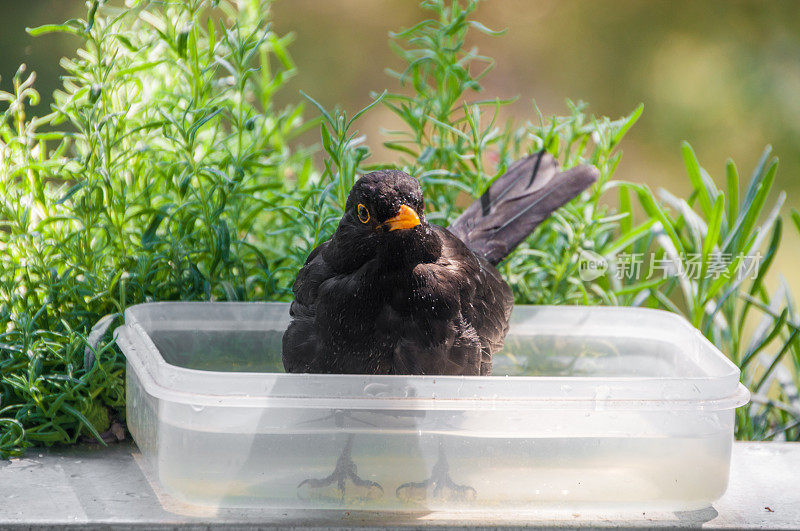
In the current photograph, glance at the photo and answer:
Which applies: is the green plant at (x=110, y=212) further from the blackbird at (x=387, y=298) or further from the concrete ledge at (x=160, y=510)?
the blackbird at (x=387, y=298)

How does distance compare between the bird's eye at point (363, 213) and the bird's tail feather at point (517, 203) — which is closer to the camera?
the bird's eye at point (363, 213)

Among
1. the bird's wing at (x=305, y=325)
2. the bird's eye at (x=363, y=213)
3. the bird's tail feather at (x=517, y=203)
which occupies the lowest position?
the bird's wing at (x=305, y=325)

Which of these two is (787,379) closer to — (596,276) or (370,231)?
(596,276)

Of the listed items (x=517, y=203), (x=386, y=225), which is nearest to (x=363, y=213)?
(x=386, y=225)

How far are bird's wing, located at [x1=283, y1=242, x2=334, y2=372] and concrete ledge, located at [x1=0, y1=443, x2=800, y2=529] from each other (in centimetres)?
34

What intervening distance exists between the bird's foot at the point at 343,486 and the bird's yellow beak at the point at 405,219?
443mm

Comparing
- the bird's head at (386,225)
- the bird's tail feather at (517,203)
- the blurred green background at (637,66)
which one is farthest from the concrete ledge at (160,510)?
the blurred green background at (637,66)

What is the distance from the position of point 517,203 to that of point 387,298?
658 mm

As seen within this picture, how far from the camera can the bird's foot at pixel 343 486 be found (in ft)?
5.48

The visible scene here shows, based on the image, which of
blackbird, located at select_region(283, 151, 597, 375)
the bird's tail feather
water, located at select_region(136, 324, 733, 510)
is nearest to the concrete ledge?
water, located at select_region(136, 324, 733, 510)

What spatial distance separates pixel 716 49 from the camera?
16.8 ft

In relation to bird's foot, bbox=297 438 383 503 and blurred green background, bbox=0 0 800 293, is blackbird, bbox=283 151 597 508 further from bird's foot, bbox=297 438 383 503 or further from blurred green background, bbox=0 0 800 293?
blurred green background, bbox=0 0 800 293

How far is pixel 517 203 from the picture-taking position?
230 cm

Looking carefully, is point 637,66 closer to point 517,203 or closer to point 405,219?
point 517,203
